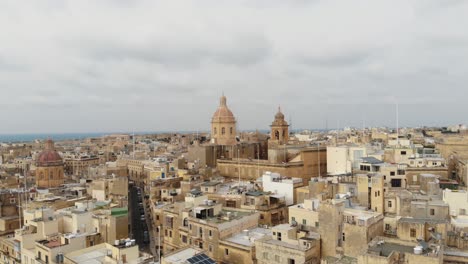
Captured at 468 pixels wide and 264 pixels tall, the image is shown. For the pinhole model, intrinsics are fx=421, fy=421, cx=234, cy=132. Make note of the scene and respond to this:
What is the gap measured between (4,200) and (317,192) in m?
28.9

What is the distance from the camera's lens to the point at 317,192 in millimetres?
35438

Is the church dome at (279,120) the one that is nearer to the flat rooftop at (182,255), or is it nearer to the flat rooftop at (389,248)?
the flat rooftop at (182,255)

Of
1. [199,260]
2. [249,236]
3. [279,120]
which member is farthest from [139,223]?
[279,120]

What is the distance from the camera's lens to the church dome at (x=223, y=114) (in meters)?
66.6

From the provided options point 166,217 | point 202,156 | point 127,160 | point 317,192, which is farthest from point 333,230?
point 127,160

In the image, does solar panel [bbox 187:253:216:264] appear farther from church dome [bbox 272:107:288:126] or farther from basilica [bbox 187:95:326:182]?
church dome [bbox 272:107:288:126]

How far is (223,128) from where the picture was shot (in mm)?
66375

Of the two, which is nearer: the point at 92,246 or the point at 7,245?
the point at 92,246

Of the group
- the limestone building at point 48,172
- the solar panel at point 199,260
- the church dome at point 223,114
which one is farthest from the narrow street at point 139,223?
the church dome at point 223,114

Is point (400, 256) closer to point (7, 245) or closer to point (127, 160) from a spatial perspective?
point (7, 245)

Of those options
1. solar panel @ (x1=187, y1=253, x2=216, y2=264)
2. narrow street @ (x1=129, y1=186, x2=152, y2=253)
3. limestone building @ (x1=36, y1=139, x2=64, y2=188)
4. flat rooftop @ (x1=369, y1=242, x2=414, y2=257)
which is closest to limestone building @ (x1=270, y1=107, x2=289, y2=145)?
narrow street @ (x1=129, y1=186, x2=152, y2=253)

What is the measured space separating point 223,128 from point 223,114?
2461mm

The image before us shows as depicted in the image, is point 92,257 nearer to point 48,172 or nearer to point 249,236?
point 249,236

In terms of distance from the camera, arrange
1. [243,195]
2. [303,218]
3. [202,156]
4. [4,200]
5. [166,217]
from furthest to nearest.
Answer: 1. [202,156]
2. [4,200]
3. [243,195]
4. [166,217]
5. [303,218]
